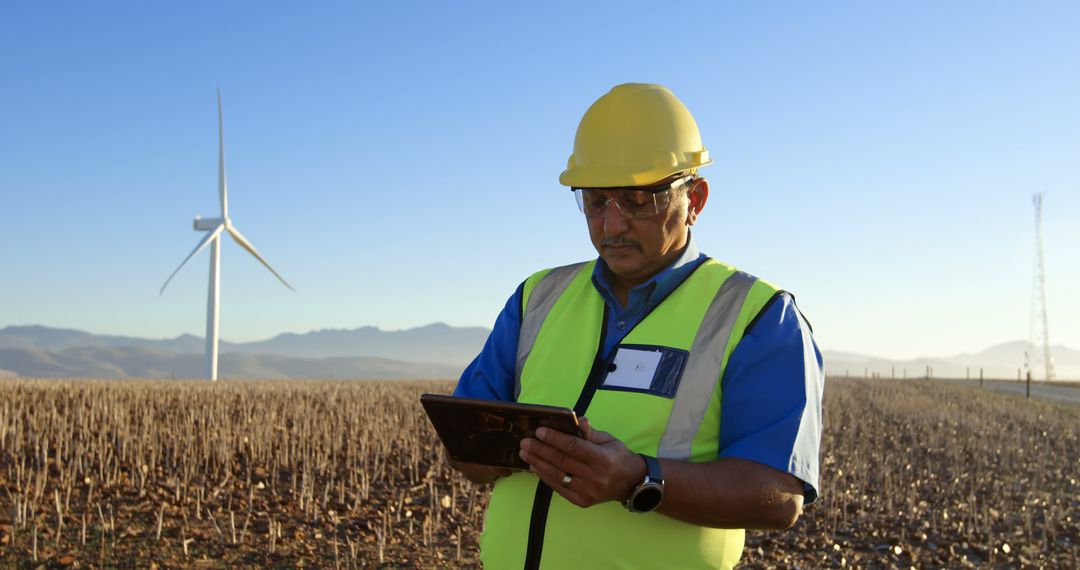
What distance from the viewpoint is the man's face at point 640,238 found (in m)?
2.79

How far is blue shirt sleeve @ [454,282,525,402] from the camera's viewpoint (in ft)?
9.48

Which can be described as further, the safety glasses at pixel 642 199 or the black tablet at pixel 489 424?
the safety glasses at pixel 642 199

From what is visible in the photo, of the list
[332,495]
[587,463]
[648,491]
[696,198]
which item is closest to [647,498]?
[648,491]

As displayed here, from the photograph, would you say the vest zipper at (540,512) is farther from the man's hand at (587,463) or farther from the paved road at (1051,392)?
the paved road at (1051,392)

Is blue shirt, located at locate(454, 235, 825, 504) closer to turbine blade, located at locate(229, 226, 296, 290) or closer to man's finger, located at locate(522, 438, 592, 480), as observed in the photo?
man's finger, located at locate(522, 438, 592, 480)

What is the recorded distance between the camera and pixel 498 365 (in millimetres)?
2932

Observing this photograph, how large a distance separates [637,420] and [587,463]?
1.14 feet

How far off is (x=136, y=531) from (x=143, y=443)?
11.2ft

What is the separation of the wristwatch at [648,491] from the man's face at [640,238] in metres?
0.71

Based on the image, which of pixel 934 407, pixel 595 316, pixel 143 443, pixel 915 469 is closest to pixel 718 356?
pixel 595 316

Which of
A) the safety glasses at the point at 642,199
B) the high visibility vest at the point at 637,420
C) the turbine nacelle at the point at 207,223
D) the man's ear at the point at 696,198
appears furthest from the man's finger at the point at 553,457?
the turbine nacelle at the point at 207,223

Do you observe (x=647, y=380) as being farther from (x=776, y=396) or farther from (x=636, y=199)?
(x=636, y=199)

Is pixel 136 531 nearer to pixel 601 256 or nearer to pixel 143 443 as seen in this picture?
pixel 143 443

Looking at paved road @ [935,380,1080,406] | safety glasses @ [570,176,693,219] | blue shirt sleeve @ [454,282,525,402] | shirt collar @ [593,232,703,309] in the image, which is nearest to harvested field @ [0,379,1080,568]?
blue shirt sleeve @ [454,282,525,402]
